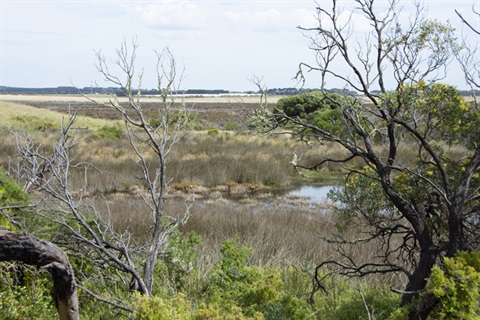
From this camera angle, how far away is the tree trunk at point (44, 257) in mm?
3006

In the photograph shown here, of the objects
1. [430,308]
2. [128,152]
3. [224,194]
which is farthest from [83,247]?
[128,152]

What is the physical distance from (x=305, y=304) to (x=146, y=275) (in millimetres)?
1585

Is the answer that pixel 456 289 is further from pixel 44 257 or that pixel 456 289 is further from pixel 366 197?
pixel 44 257

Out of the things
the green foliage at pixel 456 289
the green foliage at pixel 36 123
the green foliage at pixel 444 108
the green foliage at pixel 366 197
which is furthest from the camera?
the green foliage at pixel 36 123

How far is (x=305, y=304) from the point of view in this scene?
17.0 feet

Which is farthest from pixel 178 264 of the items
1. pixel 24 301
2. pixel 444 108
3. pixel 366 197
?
pixel 444 108

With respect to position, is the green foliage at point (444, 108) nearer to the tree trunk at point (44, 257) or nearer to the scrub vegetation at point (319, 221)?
the scrub vegetation at point (319, 221)

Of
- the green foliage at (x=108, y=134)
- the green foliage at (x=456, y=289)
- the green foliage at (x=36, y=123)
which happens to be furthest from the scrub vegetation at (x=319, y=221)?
the green foliage at (x=36, y=123)

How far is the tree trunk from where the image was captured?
3.01 metres

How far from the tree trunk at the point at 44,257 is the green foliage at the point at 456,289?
7.15 feet

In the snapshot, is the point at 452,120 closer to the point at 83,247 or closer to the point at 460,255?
the point at 460,255

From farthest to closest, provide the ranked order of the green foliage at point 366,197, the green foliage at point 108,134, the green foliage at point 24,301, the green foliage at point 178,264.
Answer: the green foliage at point 108,134, the green foliage at point 178,264, the green foliage at point 366,197, the green foliage at point 24,301

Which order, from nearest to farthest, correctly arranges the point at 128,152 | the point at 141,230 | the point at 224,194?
1. the point at 141,230
2. the point at 224,194
3. the point at 128,152

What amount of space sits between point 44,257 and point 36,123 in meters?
42.6
